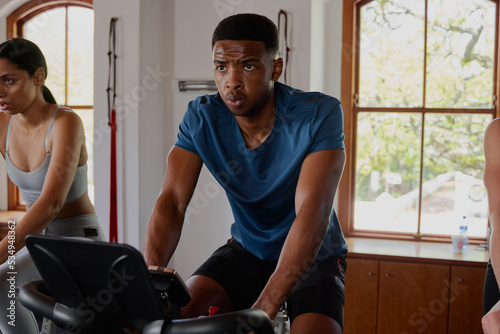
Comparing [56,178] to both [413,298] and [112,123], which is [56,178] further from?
[413,298]

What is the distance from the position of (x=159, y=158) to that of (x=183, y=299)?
2840 millimetres

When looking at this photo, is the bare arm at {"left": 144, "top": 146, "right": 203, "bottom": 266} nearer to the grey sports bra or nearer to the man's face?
the man's face

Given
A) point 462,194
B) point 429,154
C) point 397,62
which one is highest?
point 397,62

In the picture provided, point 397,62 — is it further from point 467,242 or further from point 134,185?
point 134,185

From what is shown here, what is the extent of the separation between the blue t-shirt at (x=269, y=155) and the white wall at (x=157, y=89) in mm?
1912

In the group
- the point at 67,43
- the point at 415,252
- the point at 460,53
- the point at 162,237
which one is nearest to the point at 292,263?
the point at 162,237

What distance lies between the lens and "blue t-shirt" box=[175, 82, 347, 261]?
61.6 inches

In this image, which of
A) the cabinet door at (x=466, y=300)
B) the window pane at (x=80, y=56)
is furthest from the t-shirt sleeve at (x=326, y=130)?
the window pane at (x=80, y=56)

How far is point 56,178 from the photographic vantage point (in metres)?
2.09

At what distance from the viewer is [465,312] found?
3.12 metres

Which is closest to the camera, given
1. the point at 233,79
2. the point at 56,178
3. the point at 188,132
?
the point at 233,79

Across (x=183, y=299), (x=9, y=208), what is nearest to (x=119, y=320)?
(x=183, y=299)

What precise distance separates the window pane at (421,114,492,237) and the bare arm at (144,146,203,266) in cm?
239

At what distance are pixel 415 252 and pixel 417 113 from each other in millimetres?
946
